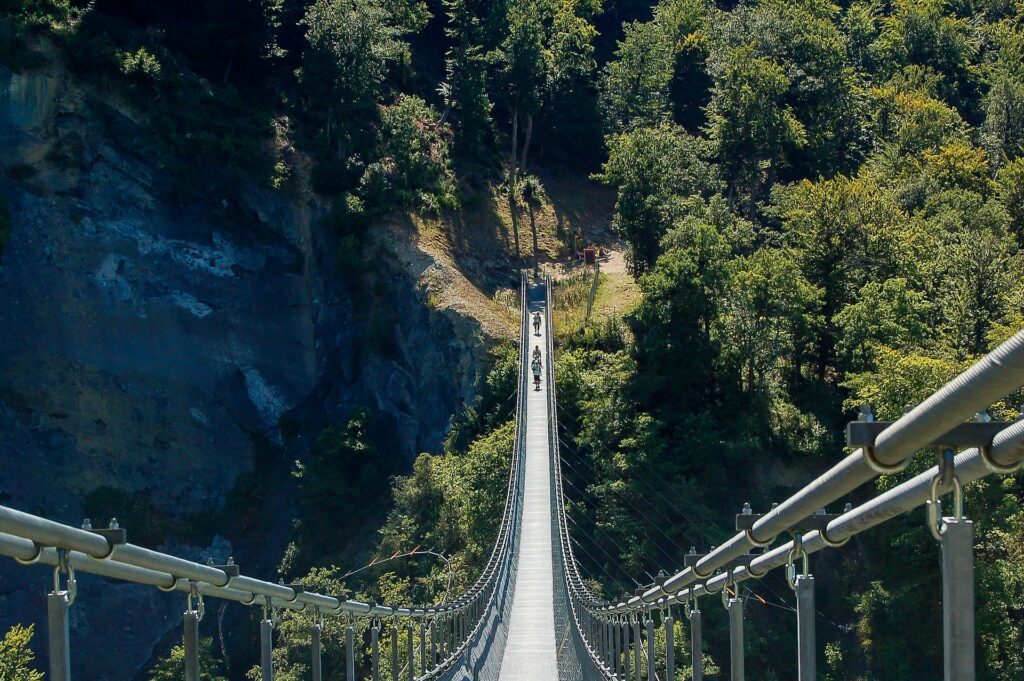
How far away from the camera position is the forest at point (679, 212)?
120ft

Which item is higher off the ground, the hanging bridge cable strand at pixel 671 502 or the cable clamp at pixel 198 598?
the hanging bridge cable strand at pixel 671 502

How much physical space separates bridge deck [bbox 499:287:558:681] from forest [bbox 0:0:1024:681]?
2.12m

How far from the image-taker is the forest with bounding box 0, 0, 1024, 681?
36.5 metres

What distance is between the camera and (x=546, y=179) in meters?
59.3

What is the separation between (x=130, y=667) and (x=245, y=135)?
1878 cm

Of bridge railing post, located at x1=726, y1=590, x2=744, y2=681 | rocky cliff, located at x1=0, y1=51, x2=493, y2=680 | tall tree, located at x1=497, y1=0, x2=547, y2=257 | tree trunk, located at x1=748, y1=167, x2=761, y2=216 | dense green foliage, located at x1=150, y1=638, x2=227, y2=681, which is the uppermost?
tall tree, located at x1=497, y1=0, x2=547, y2=257

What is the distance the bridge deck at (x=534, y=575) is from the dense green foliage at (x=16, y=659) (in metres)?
12.6

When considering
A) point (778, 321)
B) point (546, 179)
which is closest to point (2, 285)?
point (546, 179)

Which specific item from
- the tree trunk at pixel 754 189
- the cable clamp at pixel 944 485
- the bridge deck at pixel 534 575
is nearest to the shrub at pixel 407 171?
the tree trunk at pixel 754 189

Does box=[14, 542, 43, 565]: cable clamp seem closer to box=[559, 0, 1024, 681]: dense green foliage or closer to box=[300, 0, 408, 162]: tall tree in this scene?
box=[559, 0, 1024, 681]: dense green foliage

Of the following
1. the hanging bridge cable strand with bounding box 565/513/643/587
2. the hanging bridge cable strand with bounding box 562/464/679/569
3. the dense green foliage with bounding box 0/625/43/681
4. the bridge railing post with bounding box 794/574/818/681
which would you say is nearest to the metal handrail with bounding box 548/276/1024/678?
the bridge railing post with bounding box 794/574/818/681

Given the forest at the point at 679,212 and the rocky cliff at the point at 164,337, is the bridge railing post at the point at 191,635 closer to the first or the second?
the forest at the point at 679,212

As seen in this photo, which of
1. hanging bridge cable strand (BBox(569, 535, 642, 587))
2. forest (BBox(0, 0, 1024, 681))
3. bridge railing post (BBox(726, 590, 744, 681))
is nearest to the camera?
bridge railing post (BBox(726, 590, 744, 681))

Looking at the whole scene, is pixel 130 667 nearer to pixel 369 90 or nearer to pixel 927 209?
pixel 369 90
